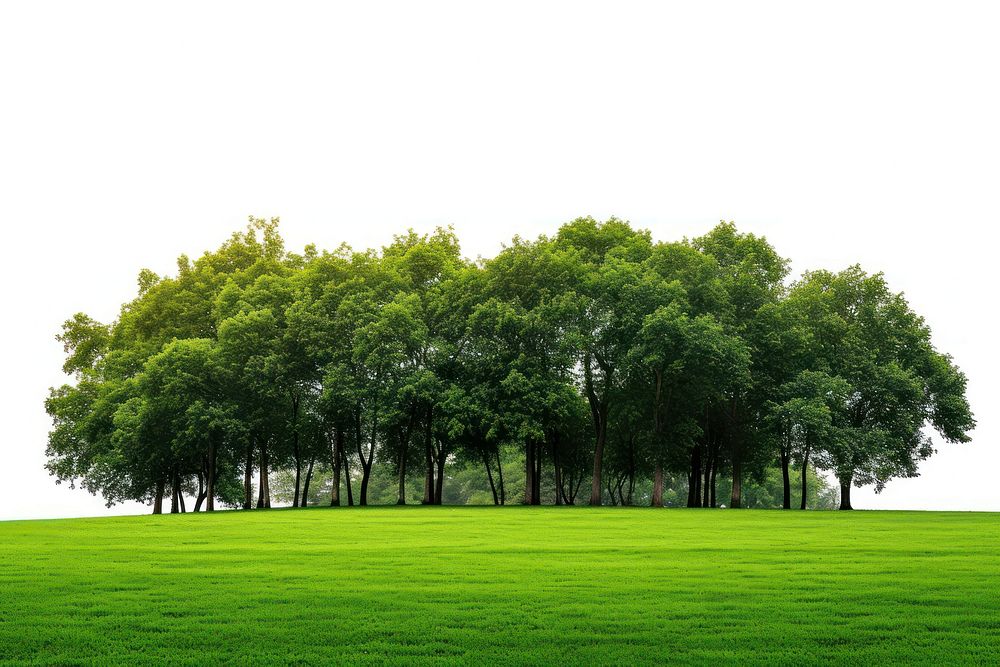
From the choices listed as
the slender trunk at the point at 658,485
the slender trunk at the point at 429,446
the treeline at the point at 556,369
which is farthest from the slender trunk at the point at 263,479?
the slender trunk at the point at 658,485

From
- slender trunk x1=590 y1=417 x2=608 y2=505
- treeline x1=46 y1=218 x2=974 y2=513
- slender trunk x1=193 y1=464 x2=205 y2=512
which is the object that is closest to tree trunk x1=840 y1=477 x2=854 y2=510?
treeline x1=46 y1=218 x2=974 y2=513

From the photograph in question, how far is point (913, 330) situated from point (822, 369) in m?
10.4

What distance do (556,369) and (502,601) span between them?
48918 millimetres

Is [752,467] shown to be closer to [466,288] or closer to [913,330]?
[913,330]

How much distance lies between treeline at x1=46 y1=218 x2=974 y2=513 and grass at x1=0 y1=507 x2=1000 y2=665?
3155cm

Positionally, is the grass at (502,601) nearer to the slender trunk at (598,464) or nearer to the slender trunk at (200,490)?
the slender trunk at (598,464)

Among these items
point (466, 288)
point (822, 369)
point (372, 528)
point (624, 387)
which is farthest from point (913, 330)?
point (372, 528)

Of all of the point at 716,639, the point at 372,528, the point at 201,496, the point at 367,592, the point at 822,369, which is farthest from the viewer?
the point at 201,496

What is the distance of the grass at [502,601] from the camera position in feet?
41.7

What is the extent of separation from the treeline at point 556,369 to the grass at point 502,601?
31.5 m

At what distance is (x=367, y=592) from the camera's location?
57.4 feet

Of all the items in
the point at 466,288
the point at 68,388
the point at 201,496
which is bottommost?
the point at 201,496

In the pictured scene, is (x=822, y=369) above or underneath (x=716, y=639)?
above

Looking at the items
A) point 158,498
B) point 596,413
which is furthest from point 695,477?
point 158,498
